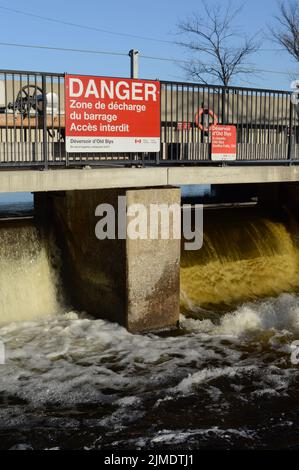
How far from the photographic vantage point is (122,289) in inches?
362

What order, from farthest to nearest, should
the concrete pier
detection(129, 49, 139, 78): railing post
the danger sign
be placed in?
detection(129, 49, 139, 78): railing post, the danger sign, the concrete pier

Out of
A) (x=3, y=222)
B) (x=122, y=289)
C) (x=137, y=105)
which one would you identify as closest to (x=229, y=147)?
(x=137, y=105)

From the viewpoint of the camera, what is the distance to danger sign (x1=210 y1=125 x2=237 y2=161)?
407 inches

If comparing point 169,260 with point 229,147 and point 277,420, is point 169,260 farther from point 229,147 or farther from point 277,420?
point 277,420

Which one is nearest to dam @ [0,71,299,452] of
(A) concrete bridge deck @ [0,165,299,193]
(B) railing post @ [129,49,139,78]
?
(A) concrete bridge deck @ [0,165,299,193]

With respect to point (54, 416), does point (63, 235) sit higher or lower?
higher

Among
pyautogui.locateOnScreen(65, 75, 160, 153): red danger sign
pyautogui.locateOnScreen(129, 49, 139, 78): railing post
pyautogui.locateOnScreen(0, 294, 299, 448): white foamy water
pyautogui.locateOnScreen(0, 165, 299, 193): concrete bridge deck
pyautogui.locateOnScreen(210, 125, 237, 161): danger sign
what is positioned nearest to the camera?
pyautogui.locateOnScreen(0, 294, 299, 448): white foamy water

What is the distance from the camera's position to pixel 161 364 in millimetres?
7902

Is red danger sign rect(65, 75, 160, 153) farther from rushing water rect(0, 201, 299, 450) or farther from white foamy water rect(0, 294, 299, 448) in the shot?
white foamy water rect(0, 294, 299, 448)

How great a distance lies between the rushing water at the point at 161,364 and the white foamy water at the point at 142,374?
0.01m

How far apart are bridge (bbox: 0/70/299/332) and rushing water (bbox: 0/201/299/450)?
0.50 metres

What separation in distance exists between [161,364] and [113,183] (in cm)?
290

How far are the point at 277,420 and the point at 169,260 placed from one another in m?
3.64

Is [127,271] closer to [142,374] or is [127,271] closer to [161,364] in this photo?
[161,364]
